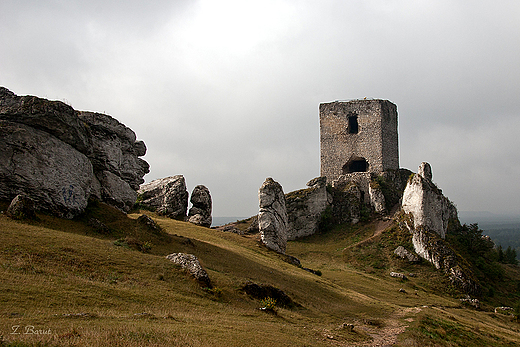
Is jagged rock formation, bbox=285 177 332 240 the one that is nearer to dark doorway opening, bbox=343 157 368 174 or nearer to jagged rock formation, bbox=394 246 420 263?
dark doorway opening, bbox=343 157 368 174

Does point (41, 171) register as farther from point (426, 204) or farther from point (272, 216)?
point (426, 204)

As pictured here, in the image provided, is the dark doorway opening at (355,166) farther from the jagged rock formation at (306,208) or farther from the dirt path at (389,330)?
the dirt path at (389,330)

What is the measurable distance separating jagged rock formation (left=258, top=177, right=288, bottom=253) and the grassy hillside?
98.5 inches

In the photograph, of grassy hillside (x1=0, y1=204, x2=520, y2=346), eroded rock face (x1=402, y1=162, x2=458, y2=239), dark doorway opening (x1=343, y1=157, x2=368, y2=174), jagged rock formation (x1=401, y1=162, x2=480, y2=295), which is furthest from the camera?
dark doorway opening (x1=343, y1=157, x2=368, y2=174)

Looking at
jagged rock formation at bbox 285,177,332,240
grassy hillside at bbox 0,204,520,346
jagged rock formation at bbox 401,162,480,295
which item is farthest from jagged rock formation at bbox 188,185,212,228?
jagged rock formation at bbox 401,162,480,295

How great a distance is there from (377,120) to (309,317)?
127 ft

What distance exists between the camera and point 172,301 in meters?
12.4

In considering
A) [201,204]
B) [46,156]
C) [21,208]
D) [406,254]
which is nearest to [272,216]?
[201,204]

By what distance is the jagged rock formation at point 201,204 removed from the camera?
113ft

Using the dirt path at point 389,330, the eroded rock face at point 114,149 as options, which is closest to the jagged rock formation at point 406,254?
the dirt path at point 389,330

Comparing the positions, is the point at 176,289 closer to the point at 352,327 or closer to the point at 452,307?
the point at 352,327

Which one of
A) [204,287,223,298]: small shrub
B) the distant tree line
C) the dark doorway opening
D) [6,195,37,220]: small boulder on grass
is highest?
the dark doorway opening

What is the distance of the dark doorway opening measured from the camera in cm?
5115

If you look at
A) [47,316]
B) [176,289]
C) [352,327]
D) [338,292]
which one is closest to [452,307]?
[338,292]
